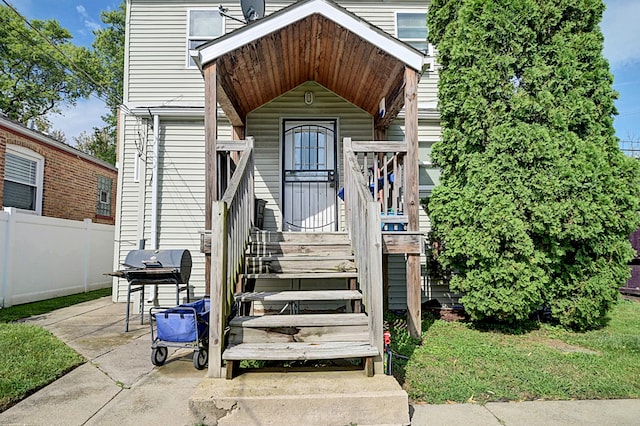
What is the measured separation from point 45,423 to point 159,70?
604 centimetres

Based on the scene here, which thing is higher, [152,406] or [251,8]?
[251,8]

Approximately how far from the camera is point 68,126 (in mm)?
23734

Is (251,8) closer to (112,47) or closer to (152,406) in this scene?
(152,406)

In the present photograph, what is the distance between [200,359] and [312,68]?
Answer: 15.2ft

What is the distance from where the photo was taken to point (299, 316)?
3262mm

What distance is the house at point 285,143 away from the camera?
4328mm

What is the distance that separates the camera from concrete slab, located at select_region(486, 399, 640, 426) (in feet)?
8.39

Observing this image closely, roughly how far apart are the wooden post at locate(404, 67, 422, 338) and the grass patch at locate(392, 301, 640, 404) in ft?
1.61

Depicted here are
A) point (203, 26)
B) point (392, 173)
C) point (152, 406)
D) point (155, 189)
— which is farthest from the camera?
point (203, 26)

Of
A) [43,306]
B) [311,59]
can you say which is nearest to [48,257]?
[43,306]

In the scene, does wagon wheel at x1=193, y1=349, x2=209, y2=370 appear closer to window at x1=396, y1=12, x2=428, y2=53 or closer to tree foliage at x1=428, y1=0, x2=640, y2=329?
tree foliage at x1=428, y1=0, x2=640, y2=329

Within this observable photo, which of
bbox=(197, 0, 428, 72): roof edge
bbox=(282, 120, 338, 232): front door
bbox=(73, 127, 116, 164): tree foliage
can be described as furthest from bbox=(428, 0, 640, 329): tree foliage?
bbox=(73, 127, 116, 164): tree foliage

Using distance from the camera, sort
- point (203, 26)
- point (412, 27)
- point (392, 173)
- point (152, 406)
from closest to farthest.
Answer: point (152, 406), point (392, 173), point (203, 26), point (412, 27)

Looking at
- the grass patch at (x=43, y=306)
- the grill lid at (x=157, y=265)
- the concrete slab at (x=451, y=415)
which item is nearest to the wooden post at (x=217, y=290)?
the concrete slab at (x=451, y=415)
